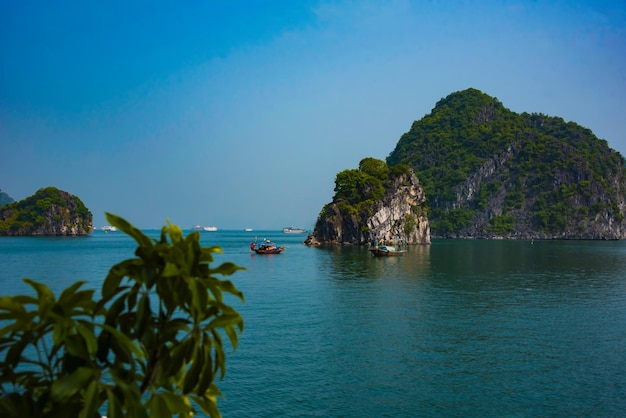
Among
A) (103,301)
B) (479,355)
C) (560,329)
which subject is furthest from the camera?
(560,329)

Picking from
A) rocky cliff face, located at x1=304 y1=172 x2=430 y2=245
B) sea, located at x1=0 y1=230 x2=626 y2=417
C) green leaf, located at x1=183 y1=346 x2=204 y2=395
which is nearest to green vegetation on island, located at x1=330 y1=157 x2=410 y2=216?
rocky cliff face, located at x1=304 y1=172 x2=430 y2=245

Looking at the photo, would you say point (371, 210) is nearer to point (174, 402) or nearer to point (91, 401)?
point (174, 402)

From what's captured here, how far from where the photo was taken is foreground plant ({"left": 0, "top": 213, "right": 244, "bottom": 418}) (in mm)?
3219

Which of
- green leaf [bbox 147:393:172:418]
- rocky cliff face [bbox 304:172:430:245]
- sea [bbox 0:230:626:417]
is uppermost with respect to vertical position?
rocky cliff face [bbox 304:172:430:245]

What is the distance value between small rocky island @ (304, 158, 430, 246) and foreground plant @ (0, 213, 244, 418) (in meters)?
129

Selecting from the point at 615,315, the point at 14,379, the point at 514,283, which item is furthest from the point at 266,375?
the point at 514,283

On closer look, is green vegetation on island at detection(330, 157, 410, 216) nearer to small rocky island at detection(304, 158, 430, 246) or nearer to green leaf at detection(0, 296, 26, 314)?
small rocky island at detection(304, 158, 430, 246)

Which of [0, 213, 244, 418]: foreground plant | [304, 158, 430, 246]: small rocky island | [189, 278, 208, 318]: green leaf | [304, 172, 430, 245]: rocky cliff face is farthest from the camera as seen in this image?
[304, 158, 430, 246]: small rocky island

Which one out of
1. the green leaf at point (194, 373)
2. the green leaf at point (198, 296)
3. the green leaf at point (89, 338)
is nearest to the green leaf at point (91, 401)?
the green leaf at point (89, 338)

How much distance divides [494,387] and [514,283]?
32.4 metres

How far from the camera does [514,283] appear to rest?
49.3m

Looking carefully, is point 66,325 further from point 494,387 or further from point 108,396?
point 494,387

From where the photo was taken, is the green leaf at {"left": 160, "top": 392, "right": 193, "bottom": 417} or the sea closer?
the green leaf at {"left": 160, "top": 392, "right": 193, "bottom": 417}

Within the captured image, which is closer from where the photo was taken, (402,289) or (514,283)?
(402,289)
